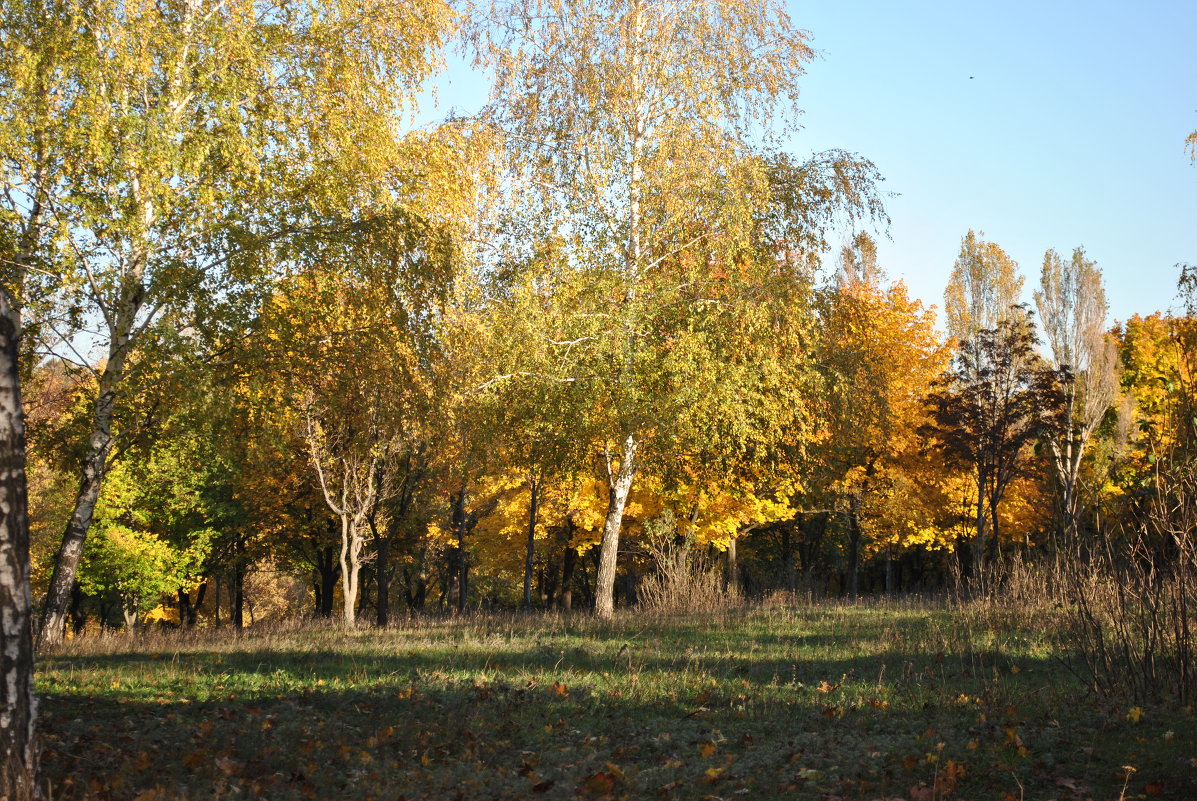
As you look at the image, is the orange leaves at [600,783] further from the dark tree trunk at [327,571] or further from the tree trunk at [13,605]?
the dark tree trunk at [327,571]

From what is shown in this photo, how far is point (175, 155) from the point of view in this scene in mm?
10094

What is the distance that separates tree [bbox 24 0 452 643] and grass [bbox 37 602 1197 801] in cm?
407

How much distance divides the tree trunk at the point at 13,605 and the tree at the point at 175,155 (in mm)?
5496

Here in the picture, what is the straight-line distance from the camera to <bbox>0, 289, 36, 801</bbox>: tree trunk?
4.35m

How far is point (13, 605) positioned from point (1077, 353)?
2745cm

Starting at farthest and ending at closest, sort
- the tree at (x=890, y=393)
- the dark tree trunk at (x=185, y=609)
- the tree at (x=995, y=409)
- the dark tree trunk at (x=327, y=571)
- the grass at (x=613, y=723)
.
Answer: the dark tree trunk at (x=185, y=609), the dark tree trunk at (x=327, y=571), the tree at (x=890, y=393), the tree at (x=995, y=409), the grass at (x=613, y=723)

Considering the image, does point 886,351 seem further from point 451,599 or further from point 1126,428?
point 451,599

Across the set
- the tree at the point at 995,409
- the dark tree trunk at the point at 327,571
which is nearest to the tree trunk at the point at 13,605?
the tree at the point at 995,409

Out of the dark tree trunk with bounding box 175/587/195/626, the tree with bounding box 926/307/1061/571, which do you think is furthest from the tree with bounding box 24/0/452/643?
the dark tree trunk with bounding box 175/587/195/626

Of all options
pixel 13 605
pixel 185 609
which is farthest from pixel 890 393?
pixel 185 609

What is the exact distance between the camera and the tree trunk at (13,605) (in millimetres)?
4352

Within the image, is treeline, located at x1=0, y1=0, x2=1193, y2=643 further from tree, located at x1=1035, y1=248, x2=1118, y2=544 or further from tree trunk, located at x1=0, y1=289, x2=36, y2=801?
tree trunk, located at x1=0, y1=289, x2=36, y2=801

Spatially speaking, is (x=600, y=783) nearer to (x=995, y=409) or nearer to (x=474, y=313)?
(x=474, y=313)

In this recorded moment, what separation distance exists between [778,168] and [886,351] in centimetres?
1104
